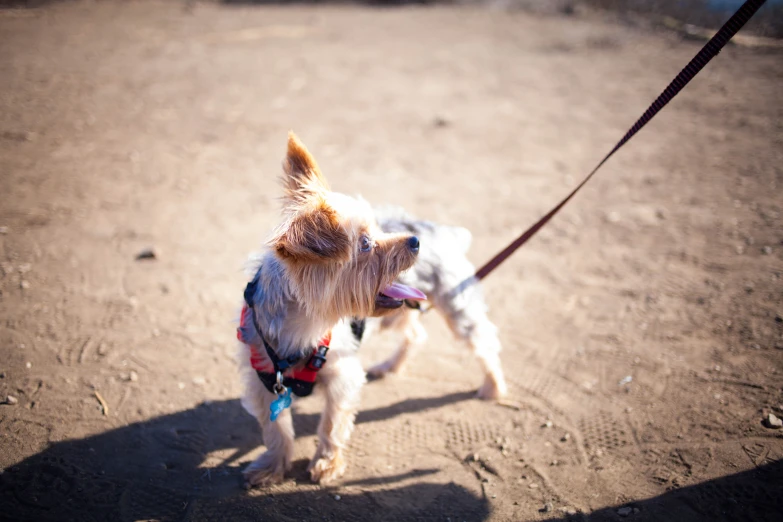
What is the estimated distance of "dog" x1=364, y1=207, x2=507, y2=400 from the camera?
4.25 meters

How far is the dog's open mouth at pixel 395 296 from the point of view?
3684 millimetres

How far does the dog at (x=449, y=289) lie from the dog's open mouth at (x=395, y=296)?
25 cm

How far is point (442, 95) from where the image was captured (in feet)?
37.0

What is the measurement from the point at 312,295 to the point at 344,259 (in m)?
0.35

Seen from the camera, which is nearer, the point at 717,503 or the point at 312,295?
the point at 312,295

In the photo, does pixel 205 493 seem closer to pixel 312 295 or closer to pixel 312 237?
pixel 312 295

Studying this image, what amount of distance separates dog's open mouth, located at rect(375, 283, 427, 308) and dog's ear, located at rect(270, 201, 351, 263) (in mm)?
565

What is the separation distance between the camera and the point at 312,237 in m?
3.13

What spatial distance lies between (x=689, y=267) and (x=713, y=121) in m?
4.96

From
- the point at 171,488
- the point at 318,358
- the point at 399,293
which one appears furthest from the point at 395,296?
the point at 171,488

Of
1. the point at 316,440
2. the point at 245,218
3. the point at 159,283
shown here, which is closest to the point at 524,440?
the point at 316,440

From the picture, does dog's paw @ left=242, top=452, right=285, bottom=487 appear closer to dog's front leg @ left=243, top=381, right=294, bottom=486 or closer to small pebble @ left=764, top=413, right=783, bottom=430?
dog's front leg @ left=243, top=381, right=294, bottom=486

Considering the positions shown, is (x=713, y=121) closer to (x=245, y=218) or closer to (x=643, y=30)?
(x=643, y=30)

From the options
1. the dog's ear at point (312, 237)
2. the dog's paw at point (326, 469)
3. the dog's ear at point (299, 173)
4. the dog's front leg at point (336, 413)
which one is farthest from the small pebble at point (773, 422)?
the dog's ear at point (299, 173)
